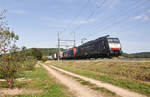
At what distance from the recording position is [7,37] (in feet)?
34.7

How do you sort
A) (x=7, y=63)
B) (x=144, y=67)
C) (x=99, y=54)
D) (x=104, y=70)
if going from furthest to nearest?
(x=99, y=54), (x=104, y=70), (x=144, y=67), (x=7, y=63)

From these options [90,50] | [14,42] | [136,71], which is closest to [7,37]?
[14,42]

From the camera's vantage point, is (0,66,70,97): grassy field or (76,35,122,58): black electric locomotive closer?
(0,66,70,97): grassy field

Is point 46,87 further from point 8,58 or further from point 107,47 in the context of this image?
point 107,47

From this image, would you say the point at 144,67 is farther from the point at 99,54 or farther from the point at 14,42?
the point at 99,54

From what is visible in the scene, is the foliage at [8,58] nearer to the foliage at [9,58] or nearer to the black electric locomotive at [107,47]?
the foliage at [9,58]

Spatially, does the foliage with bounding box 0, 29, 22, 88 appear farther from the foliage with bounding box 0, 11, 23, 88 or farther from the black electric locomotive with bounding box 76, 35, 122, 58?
the black electric locomotive with bounding box 76, 35, 122, 58

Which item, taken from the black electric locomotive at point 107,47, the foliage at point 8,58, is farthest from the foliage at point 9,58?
the black electric locomotive at point 107,47

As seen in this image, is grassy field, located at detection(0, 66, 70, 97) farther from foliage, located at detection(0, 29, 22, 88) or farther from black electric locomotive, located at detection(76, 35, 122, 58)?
black electric locomotive, located at detection(76, 35, 122, 58)

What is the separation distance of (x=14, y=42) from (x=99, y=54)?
23382 mm

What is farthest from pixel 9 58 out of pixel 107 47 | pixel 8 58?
pixel 107 47

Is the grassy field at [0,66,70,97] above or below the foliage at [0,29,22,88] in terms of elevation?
below

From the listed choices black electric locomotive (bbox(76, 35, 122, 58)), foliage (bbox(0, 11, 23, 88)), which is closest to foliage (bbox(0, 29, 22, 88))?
foliage (bbox(0, 11, 23, 88))

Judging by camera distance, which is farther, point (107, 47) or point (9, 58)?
point (107, 47)
